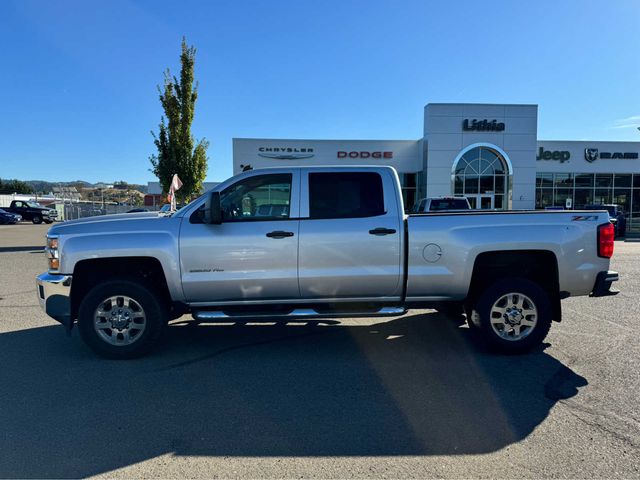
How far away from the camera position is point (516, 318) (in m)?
4.92

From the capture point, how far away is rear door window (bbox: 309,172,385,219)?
490cm

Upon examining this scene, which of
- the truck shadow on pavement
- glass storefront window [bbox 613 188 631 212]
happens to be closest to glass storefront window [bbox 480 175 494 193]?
glass storefront window [bbox 613 188 631 212]

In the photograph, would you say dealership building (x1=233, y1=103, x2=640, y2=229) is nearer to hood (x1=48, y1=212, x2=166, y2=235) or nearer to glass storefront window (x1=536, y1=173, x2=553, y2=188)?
glass storefront window (x1=536, y1=173, x2=553, y2=188)

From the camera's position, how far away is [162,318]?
4824 mm

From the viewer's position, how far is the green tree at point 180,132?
63.0 feet

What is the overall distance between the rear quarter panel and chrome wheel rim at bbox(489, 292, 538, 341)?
45 cm

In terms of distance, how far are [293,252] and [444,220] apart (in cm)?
171

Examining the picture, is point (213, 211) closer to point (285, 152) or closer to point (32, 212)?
point (285, 152)

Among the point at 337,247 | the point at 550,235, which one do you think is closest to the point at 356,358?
the point at 337,247

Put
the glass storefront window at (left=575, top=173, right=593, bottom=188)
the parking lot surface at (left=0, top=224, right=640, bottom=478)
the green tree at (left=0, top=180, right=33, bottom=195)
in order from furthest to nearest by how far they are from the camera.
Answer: the green tree at (left=0, top=180, right=33, bottom=195) → the glass storefront window at (left=575, top=173, right=593, bottom=188) → the parking lot surface at (left=0, top=224, right=640, bottom=478)

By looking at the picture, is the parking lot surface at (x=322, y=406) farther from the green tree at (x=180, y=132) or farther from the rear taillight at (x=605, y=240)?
the green tree at (x=180, y=132)

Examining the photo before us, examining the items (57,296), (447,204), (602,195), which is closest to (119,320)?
(57,296)

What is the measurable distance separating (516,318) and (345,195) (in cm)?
238

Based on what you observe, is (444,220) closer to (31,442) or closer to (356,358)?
(356,358)
